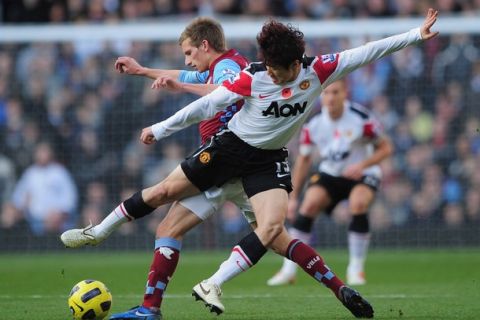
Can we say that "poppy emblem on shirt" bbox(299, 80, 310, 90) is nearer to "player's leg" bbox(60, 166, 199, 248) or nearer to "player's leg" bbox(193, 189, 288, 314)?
"player's leg" bbox(193, 189, 288, 314)

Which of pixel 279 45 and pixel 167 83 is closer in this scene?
pixel 279 45

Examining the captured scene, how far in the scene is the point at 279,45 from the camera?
7195mm

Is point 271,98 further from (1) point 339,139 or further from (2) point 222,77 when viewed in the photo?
(1) point 339,139

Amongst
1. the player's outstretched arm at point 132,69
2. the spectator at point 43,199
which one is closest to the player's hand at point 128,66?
the player's outstretched arm at point 132,69

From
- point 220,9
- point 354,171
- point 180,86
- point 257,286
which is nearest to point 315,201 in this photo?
point 354,171

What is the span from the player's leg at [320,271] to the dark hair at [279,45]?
138 centimetres

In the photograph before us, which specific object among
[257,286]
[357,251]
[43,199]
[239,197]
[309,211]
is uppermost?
[239,197]

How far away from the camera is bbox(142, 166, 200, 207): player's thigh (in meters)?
7.70

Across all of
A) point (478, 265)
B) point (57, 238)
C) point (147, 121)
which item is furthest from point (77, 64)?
point (478, 265)

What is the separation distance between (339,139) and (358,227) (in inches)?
40.8

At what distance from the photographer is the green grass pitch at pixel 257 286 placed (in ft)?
27.3

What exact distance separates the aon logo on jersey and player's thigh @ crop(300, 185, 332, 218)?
A: 14.9 ft

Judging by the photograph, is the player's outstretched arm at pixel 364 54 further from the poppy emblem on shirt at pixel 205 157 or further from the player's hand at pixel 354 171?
the player's hand at pixel 354 171

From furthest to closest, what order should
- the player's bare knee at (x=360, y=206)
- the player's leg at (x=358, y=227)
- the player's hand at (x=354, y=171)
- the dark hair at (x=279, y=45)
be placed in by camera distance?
1. the player's bare knee at (x=360, y=206)
2. the player's leg at (x=358, y=227)
3. the player's hand at (x=354, y=171)
4. the dark hair at (x=279, y=45)
